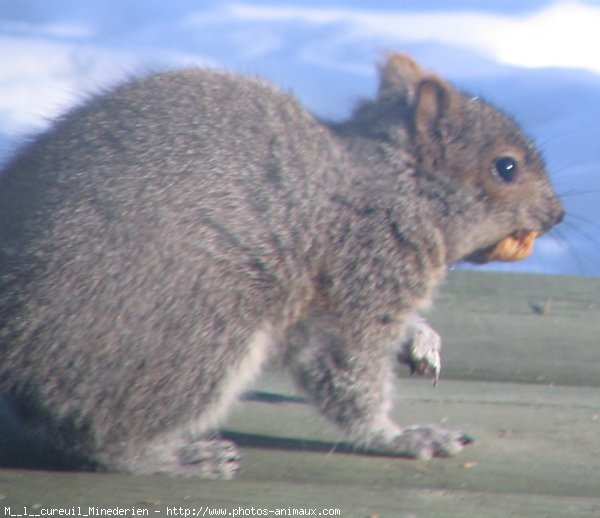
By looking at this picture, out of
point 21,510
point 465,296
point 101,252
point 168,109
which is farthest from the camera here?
point 465,296

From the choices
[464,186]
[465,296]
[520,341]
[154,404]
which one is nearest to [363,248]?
[464,186]

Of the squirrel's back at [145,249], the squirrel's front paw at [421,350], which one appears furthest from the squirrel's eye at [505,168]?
the squirrel's back at [145,249]

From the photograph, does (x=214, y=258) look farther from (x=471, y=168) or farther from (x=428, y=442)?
(x=471, y=168)

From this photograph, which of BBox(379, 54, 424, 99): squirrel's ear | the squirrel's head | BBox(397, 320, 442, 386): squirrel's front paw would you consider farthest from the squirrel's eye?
BBox(397, 320, 442, 386): squirrel's front paw

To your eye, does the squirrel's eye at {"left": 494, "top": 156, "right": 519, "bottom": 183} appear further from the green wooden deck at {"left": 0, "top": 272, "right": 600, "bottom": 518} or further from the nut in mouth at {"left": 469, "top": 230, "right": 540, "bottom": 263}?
the green wooden deck at {"left": 0, "top": 272, "right": 600, "bottom": 518}

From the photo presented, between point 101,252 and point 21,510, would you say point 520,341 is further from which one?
point 21,510

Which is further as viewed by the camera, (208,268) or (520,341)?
(520,341)

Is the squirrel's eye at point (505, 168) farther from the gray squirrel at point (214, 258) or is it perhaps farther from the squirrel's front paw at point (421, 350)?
the squirrel's front paw at point (421, 350)
